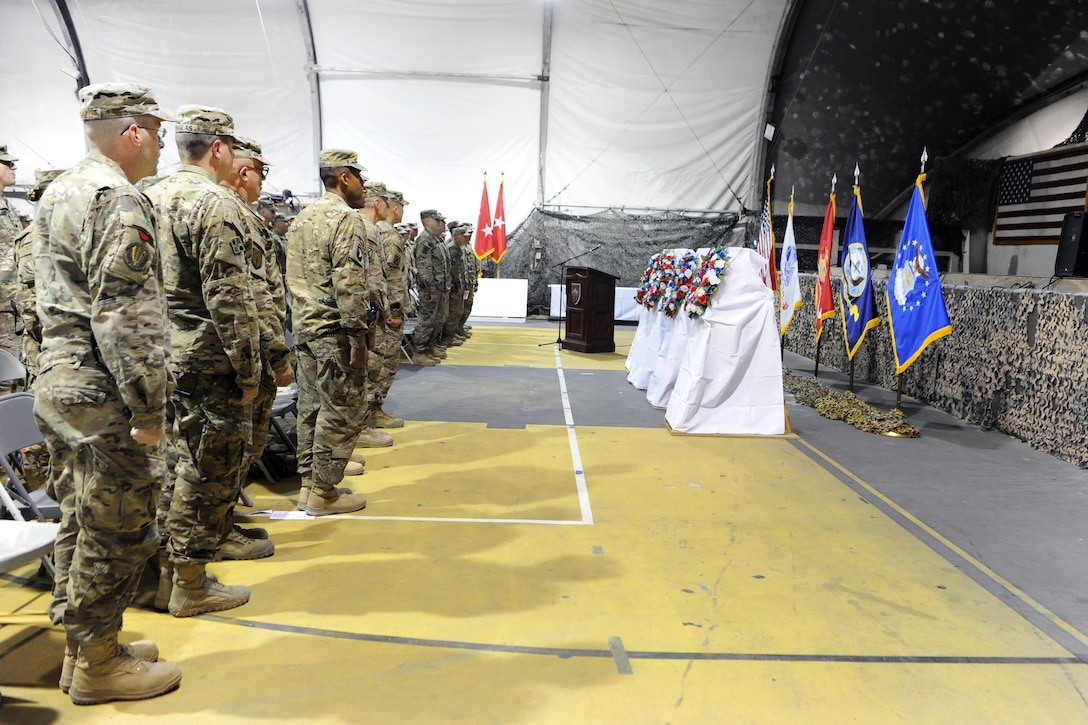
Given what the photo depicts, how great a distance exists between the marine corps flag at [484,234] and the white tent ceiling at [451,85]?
123 cm

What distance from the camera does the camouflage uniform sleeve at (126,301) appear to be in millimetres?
2008

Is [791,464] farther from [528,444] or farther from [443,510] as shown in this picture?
[443,510]

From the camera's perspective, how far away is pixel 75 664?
2.27 metres

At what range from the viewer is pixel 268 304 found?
304 cm

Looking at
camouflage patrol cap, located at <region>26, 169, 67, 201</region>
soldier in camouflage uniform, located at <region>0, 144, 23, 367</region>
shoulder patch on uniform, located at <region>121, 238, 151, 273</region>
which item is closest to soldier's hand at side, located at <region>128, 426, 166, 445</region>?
shoulder patch on uniform, located at <region>121, 238, 151, 273</region>

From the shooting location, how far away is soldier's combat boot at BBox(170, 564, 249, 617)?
2.82 meters

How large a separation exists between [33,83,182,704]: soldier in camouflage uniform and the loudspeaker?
389 inches

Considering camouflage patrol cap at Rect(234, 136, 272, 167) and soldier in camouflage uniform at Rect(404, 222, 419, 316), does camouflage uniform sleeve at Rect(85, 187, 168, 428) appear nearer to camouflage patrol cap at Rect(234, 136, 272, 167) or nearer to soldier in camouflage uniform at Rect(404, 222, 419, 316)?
camouflage patrol cap at Rect(234, 136, 272, 167)

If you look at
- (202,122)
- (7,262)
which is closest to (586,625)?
(202,122)

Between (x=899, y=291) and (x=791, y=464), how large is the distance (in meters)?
2.32

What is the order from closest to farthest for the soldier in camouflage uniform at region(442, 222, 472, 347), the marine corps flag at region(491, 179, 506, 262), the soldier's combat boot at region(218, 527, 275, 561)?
the soldier's combat boot at region(218, 527, 275, 561)
the soldier in camouflage uniform at region(442, 222, 472, 347)
the marine corps flag at region(491, 179, 506, 262)

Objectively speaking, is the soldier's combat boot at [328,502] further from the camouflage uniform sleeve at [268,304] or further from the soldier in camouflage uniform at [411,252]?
the soldier in camouflage uniform at [411,252]

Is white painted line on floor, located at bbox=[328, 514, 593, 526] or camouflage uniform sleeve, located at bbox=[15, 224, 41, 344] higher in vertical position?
camouflage uniform sleeve, located at bbox=[15, 224, 41, 344]

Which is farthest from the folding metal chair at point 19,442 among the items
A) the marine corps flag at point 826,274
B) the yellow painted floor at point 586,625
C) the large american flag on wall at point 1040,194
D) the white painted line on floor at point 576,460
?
the large american flag on wall at point 1040,194
